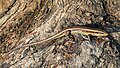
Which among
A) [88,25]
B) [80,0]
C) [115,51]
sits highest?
[80,0]

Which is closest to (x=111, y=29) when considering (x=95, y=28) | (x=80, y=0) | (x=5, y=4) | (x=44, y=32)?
(x=95, y=28)

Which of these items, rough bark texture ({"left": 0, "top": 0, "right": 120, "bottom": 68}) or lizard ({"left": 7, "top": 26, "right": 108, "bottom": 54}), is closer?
rough bark texture ({"left": 0, "top": 0, "right": 120, "bottom": 68})

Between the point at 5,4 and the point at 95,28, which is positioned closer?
the point at 95,28

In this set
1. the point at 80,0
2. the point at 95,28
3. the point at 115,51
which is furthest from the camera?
A: the point at 80,0

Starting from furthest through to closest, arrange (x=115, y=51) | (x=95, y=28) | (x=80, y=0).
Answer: (x=80, y=0), (x=95, y=28), (x=115, y=51)

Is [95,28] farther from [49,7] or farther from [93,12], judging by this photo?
[49,7]

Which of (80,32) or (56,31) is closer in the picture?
(80,32)

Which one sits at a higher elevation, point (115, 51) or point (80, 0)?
point (80, 0)

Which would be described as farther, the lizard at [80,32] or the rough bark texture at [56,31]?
the lizard at [80,32]
